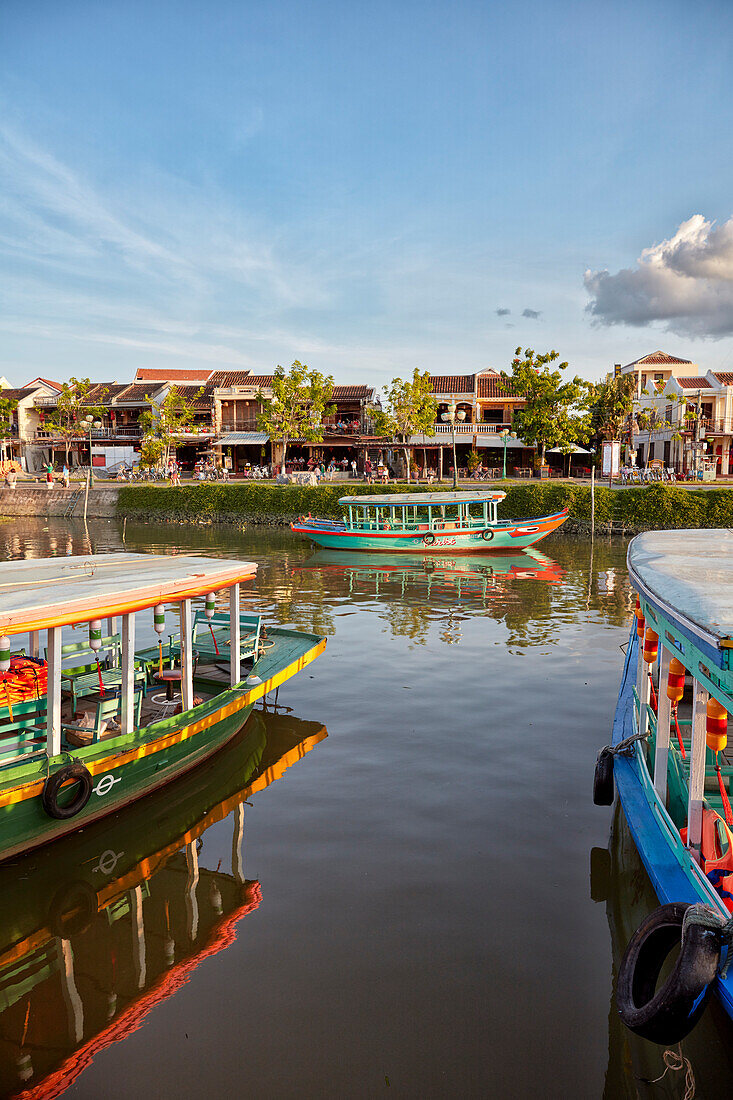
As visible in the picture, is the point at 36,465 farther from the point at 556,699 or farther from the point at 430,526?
the point at 556,699

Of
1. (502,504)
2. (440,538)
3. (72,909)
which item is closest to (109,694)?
(72,909)

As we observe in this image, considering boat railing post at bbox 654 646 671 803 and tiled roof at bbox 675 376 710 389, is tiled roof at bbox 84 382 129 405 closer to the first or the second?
tiled roof at bbox 675 376 710 389

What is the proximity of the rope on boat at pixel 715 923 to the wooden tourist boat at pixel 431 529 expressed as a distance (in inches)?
944

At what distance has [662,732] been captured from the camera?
6027 mm

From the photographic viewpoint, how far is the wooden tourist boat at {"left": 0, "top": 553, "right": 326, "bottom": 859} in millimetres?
6566

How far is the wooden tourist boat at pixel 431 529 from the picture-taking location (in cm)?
2842

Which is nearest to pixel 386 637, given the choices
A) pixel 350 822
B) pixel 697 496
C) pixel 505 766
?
pixel 505 766

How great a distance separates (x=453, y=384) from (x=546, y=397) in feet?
41.3

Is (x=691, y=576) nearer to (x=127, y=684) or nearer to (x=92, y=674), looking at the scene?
(x=127, y=684)

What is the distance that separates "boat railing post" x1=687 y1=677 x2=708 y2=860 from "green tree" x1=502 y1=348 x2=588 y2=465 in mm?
43617

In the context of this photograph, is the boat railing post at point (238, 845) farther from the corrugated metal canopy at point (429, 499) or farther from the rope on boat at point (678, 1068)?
the corrugated metal canopy at point (429, 499)

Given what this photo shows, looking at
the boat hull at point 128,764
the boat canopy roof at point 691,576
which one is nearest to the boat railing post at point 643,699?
the boat canopy roof at point 691,576

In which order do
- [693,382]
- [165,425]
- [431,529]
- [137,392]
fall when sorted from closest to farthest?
[431,529], [693,382], [165,425], [137,392]

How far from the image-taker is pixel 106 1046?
15.9ft
